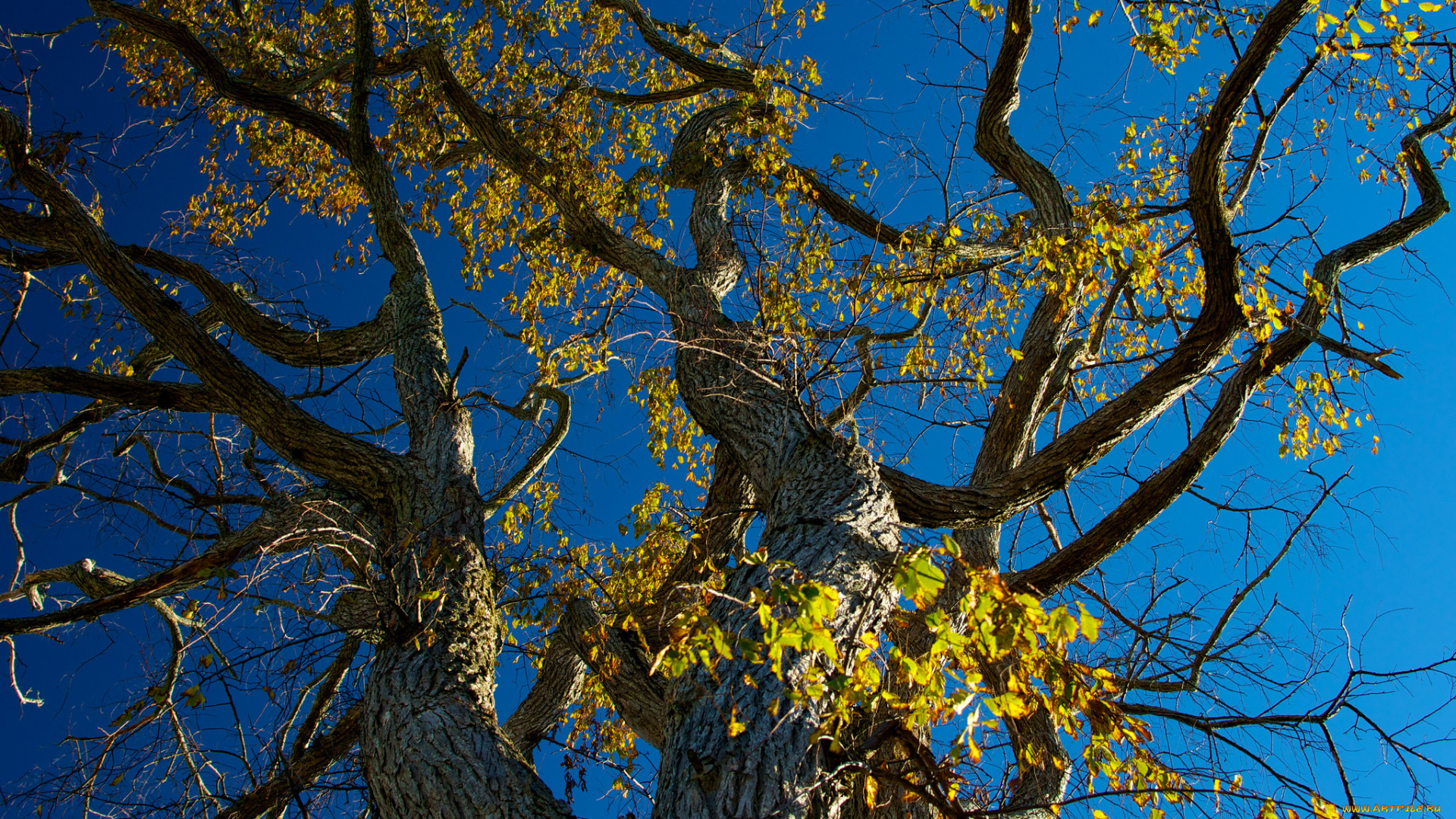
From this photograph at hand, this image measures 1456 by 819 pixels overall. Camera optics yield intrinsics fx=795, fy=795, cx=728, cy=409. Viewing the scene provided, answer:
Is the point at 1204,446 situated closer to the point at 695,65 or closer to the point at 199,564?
the point at 199,564

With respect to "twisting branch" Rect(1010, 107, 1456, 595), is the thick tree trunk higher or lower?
lower

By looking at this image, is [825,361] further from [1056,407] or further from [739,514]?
[1056,407]

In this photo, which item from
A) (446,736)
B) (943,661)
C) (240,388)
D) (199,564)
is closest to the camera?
(943,661)

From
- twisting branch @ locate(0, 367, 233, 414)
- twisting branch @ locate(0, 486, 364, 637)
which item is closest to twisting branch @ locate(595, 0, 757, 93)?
twisting branch @ locate(0, 367, 233, 414)

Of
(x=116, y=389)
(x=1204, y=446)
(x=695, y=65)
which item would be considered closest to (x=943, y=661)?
(x=1204, y=446)

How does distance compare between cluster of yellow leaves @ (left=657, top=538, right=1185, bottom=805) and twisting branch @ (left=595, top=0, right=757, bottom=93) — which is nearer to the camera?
cluster of yellow leaves @ (left=657, top=538, right=1185, bottom=805)

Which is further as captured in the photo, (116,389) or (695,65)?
(695,65)

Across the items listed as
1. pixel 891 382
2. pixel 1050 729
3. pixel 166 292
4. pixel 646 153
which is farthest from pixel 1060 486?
Result: pixel 646 153

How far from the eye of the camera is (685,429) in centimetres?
686

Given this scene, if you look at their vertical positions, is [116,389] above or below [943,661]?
above

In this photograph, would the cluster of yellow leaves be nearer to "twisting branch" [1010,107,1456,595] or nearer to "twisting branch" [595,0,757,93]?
"twisting branch" [1010,107,1456,595]

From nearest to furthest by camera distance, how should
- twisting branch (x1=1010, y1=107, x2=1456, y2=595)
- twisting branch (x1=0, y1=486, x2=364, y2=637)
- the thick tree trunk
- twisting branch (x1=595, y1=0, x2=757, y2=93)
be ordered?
the thick tree trunk, twisting branch (x1=0, y1=486, x2=364, y2=637), twisting branch (x1=1010, y1=107, x2=1456, y2=595), twisting branch (x1=595, y1=0, x2=757, y2=93)

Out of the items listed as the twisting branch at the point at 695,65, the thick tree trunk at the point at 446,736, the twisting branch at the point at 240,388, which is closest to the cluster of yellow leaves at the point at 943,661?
the thick tree trunk at the point at 446,736

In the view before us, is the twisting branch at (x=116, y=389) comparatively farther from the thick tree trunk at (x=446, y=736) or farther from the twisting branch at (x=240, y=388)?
the thick tree trunk at (x=446, y=736)
